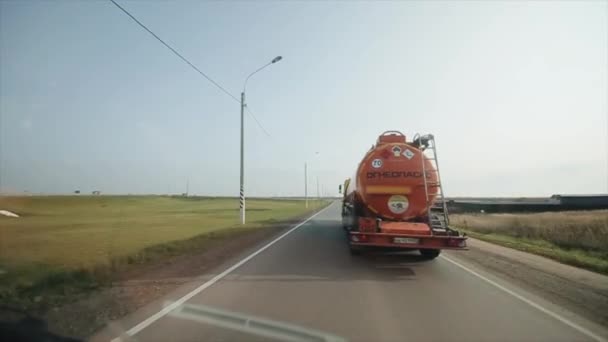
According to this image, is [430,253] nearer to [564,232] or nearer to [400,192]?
[400,192]

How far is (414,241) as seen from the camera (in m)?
8.12

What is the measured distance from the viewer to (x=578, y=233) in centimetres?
1487

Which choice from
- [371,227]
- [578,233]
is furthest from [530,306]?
[578,233]

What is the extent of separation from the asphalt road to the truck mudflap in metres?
0.63

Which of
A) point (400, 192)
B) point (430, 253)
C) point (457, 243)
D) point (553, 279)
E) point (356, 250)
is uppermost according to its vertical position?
point (400, 192)

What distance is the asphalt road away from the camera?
4.12m

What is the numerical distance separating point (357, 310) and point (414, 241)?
3.59m

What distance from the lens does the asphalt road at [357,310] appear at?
13.5 feet

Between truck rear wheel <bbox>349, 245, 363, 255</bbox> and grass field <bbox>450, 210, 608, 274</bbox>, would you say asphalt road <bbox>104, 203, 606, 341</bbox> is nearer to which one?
truck rear wheel <bbox>349, 245, 363, 255</bbox>

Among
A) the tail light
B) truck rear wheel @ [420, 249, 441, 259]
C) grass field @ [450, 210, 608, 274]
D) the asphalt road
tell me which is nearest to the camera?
the asphalt road

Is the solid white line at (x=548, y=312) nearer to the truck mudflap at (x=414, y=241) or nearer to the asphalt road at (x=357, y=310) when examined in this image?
the asphalt road at (x=357, y=310)

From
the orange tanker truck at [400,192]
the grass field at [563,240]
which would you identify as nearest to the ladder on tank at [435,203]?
the orange tanker truck at [400,192]

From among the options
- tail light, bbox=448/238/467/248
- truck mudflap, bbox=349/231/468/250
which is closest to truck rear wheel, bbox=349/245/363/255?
truck mudflap, bbox=349/231/468/250

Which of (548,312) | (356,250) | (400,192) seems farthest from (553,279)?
(356,250)
